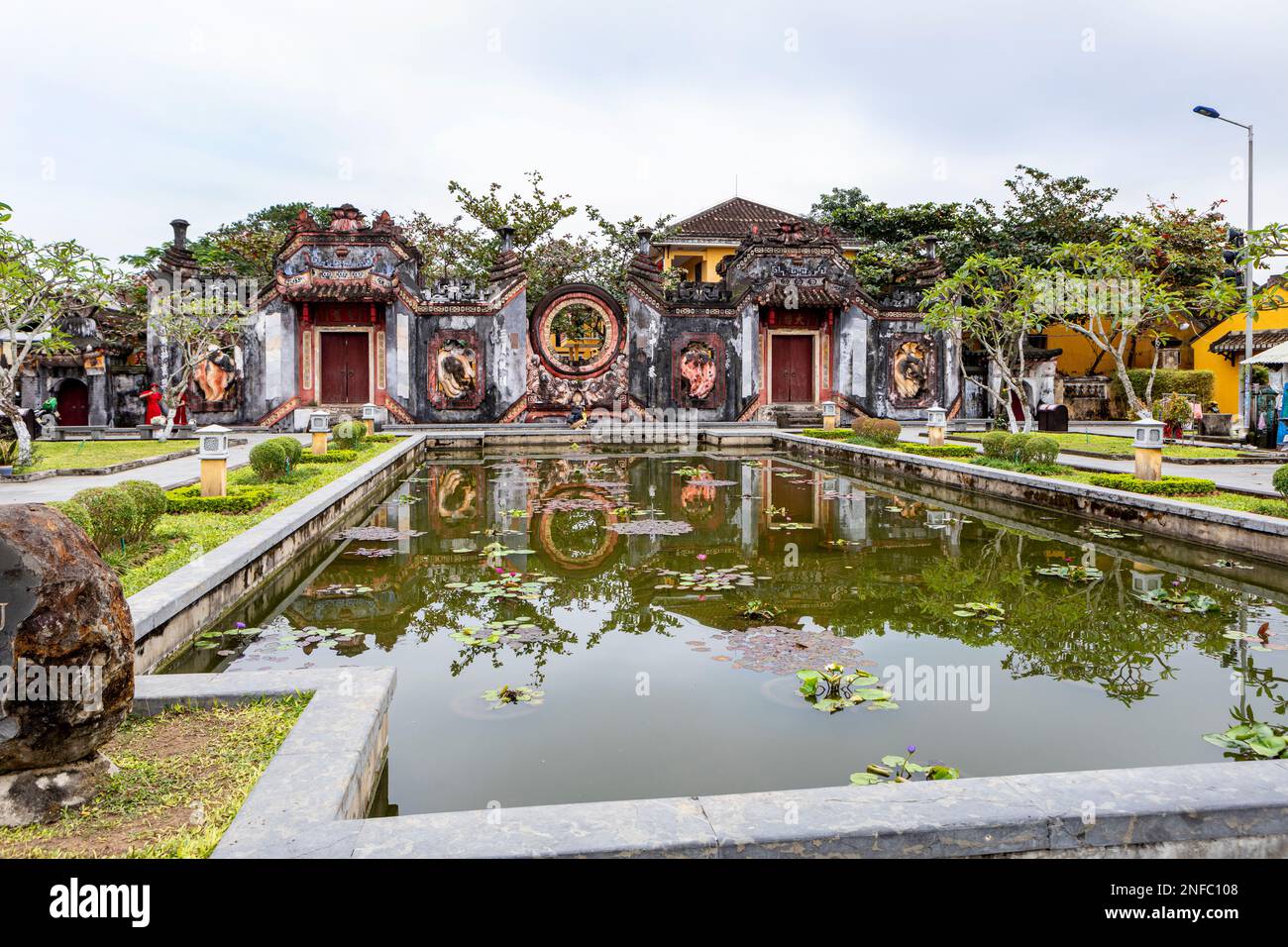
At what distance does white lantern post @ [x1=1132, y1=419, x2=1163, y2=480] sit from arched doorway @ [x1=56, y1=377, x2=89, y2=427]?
80.3 feet

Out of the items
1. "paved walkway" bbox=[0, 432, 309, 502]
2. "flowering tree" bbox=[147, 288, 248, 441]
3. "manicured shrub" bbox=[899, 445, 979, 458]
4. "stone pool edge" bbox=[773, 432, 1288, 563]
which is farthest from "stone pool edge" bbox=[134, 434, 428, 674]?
"flowering tree" bbox=[147, 288, 248, 441]

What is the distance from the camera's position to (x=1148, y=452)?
10.1 meters

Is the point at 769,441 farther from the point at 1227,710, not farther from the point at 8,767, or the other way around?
the point at 8,767

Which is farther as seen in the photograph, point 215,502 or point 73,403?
point 73,403

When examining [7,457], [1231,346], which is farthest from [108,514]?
[1231,346]

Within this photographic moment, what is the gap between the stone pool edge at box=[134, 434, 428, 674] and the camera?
14.7ft

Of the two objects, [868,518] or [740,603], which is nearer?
Result: [740,603]

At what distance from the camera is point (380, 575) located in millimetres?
6844

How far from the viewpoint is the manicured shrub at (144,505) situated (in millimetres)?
6387

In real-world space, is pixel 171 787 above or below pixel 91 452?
below

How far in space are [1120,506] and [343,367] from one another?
65.3 feet

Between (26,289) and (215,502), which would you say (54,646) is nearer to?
(215,502)
